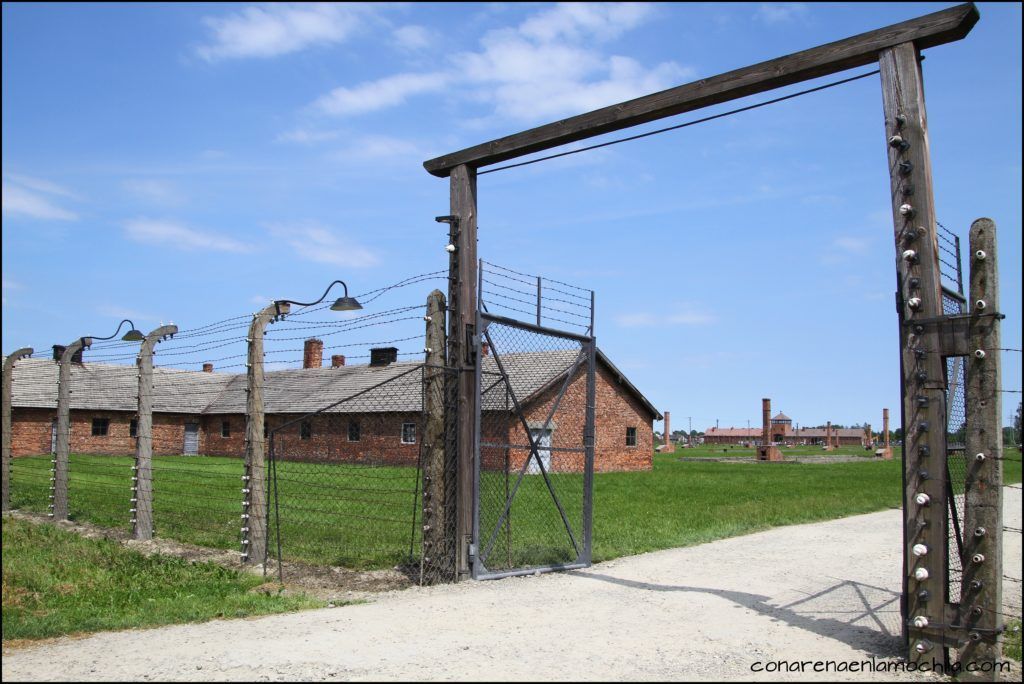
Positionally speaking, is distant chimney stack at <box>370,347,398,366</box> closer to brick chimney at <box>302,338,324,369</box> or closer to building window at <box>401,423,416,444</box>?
brick chimney at <box>302,338,324,369</box>

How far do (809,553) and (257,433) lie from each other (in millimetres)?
7518

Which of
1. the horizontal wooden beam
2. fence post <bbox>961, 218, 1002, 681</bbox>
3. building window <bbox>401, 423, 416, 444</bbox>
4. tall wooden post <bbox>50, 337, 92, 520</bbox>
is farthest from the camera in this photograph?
building window <bbox>401, 423, 416, 444</bbox>

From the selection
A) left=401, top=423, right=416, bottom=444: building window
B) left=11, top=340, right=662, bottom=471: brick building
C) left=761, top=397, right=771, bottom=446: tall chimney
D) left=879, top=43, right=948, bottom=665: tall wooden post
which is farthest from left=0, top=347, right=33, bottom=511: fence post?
left=761, top=397, right=771, bottom=446: tall chimney

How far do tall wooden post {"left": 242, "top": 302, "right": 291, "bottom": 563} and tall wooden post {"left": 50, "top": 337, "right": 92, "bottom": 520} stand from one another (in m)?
5.19

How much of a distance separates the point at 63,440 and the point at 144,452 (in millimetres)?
3266

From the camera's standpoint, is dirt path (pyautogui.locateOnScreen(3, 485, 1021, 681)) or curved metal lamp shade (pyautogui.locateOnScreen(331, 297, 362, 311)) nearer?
dirt path (pyautogui.locateOnScreen(3, 485, 1021, 681))

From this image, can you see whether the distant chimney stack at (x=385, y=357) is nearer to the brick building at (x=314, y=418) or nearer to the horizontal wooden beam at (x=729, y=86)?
the horizontal wooden beam at (x=729, y=86)

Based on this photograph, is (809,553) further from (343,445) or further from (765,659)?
(343,445)

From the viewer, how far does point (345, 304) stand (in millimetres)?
8969

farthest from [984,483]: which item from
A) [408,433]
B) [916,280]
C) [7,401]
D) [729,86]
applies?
[408,433]

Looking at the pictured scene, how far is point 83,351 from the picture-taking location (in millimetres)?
13492

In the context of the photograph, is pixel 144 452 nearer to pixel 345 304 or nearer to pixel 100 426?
pixel 345 304

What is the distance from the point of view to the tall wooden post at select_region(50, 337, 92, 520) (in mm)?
13305

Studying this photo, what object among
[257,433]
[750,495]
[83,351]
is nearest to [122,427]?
[83,351]
